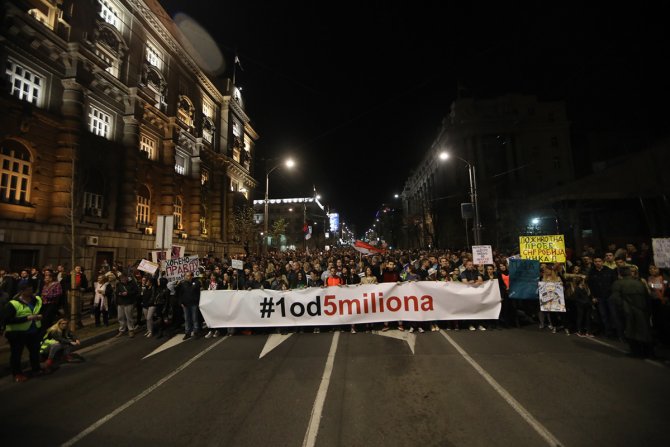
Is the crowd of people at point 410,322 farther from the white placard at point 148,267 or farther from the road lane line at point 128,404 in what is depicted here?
the road lane line at point 128,404

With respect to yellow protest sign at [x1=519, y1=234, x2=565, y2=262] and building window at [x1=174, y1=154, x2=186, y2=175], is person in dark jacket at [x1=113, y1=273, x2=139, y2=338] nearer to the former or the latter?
yellow protest sign at [x1=519, y1=234, x2=565, y2=262]

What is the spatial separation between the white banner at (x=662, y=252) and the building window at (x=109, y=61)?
27.9m

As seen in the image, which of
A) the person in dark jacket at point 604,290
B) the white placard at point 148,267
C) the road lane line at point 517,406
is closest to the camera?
the road lane line at point 517,406

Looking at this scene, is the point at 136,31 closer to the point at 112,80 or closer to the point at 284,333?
the point at 112,80

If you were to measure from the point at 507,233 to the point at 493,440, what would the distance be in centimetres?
3325

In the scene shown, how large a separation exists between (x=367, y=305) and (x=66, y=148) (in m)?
18.4

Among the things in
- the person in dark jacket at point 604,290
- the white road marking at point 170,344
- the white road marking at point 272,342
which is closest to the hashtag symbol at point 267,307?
the white road marking at point 272,342

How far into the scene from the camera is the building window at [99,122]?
745 inches

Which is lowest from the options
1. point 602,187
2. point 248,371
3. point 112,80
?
point 248,371

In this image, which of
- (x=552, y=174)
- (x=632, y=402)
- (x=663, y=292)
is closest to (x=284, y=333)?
(x=632, y=402)

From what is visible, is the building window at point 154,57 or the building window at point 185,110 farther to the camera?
the building window at point 185,110

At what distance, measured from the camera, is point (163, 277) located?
10234mm

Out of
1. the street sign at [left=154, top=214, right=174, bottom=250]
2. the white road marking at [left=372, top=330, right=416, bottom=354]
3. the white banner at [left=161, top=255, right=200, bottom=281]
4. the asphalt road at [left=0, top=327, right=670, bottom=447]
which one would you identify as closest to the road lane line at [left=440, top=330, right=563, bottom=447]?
the asphalt road at [left=0, top=327, right=670, bottom=447]

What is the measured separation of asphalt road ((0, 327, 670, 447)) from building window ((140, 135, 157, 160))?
831 inches
